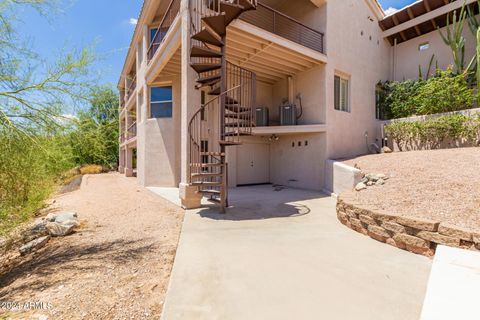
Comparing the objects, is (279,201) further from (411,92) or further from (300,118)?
(411,92)

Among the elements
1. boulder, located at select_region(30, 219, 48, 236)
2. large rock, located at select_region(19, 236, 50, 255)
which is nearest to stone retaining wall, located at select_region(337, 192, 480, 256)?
large rock, located at select_region(19, 236, 50, 255)

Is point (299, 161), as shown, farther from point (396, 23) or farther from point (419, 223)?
point (396, 23)

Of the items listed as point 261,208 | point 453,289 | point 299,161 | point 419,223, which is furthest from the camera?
point 299,161

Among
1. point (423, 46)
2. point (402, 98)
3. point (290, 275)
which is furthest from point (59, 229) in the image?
point (423, 46)

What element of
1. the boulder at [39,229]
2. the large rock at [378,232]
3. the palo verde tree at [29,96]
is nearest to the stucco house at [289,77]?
the palo verde tree at [29,96]

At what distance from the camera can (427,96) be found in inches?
345

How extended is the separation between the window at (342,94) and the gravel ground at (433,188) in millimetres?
3216

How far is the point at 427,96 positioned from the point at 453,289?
9.74 m

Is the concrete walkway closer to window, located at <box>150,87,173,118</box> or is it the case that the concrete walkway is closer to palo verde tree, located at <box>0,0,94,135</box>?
palo verde tree, located at <box>0,0,94,135</box>

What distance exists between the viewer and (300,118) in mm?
9008

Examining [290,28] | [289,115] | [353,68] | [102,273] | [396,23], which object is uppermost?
[396,23]

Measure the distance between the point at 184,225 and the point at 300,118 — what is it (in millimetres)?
6444

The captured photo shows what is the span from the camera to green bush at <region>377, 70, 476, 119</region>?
26.9 feet

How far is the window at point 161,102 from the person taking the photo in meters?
9.52
